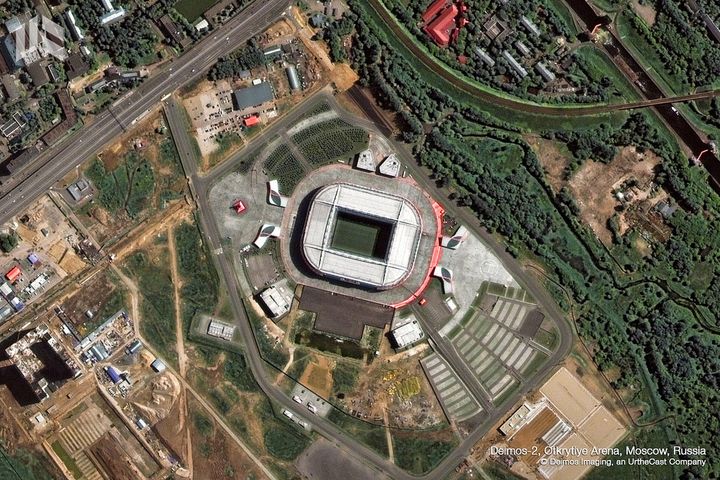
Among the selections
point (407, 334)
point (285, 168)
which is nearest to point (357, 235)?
point (285, 168)

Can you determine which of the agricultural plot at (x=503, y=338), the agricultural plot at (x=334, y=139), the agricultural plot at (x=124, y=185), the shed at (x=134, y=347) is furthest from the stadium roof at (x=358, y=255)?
the shed at (x=134, y=347)

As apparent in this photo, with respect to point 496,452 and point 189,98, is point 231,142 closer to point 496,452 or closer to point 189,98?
point 189,98

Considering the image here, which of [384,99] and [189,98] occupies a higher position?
[189,98]

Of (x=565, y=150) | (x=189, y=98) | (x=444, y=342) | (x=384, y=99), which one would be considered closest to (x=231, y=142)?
(x=189, y=98)

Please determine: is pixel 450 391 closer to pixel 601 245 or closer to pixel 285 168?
pixel 601 245

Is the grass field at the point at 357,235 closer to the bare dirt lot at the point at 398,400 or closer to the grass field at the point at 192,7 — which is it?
the bare dirt lot at the point at 398,400

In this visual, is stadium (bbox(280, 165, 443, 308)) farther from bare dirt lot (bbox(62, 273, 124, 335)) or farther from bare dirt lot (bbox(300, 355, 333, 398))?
bare dirt lot (bbox(62, 273, 124, 335))
